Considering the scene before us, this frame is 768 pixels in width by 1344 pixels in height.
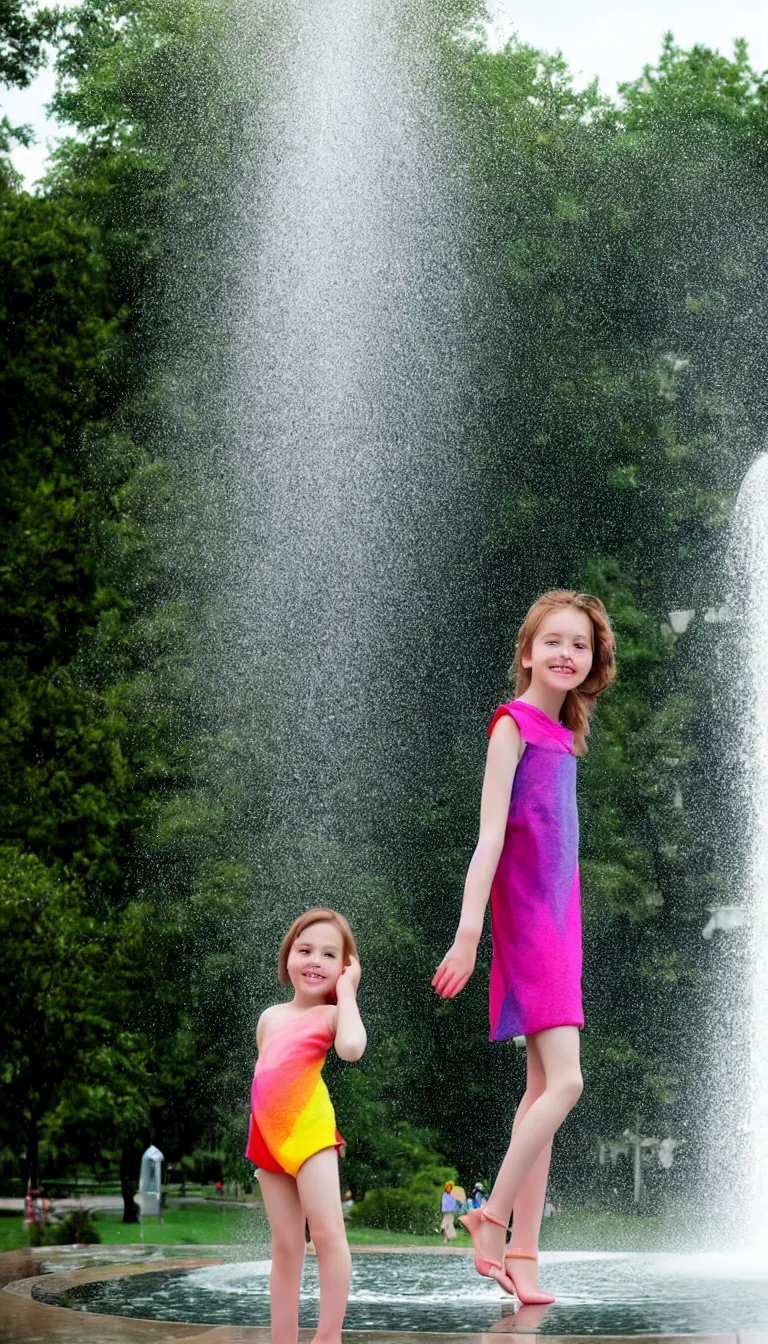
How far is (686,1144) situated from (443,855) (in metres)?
4.80

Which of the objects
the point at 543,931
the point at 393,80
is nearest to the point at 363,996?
the point at 393,80

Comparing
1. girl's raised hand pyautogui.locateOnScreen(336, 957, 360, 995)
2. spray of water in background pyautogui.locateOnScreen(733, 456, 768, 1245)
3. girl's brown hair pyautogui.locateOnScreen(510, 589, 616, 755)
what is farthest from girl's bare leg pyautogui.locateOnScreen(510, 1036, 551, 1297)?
spray of water in background pyautogui.locateOnScreen(733, 456, 768, 1245)

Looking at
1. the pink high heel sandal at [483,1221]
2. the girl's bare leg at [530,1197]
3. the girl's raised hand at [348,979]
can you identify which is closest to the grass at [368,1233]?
the girl's bare leg at [530,1197]

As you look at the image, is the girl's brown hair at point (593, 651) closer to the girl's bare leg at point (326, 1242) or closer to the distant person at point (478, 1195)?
the girl's bare leg at point (326, 1242)

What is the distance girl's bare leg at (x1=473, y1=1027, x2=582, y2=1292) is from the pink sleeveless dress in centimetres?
6

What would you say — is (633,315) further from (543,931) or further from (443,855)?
(543,931)

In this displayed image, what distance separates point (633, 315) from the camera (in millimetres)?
26625

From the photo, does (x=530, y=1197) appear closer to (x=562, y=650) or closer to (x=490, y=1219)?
(x=490, y=1219)

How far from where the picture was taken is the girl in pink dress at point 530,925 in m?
4.58

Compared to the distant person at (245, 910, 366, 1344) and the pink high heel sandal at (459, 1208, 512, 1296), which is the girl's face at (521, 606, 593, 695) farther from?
the pink high heel sandal at (459, 1208, 512, 1296)

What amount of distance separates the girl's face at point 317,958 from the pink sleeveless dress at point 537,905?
17.2 inches

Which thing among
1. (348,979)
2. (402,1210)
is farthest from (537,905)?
(402,1210)

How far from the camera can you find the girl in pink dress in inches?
180

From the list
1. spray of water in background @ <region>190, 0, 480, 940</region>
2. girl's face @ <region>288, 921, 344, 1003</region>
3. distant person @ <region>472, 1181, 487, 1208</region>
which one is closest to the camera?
girl's face @ <region>288, 921, 344, 1003</region>
